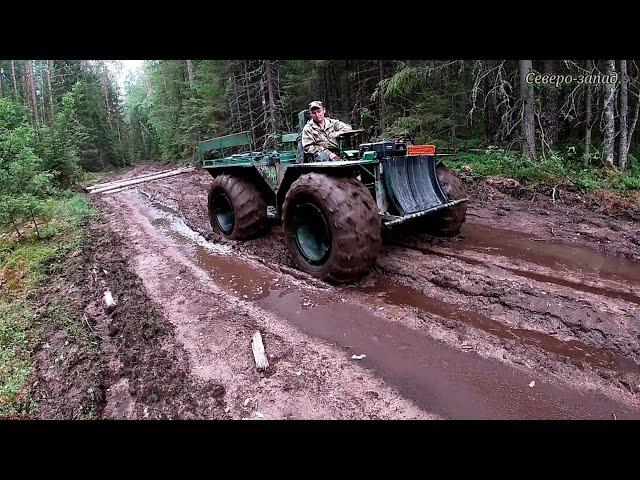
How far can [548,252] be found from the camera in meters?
4.95

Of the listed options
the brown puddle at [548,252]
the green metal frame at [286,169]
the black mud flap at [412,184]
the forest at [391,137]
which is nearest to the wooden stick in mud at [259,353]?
the forest at [391,137]

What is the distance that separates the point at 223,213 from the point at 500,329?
521cm

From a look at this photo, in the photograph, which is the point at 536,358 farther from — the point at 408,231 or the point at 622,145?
the point at 622,145

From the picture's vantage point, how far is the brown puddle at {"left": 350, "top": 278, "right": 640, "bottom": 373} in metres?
2.88

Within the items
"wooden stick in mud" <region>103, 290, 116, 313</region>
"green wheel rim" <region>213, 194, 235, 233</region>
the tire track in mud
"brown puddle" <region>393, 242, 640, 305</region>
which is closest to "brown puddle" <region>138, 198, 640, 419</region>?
the tire track in mud

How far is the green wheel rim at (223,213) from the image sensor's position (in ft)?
22.9

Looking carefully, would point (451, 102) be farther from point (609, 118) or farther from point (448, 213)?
point (448, 213)

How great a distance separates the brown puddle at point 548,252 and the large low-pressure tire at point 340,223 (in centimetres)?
169

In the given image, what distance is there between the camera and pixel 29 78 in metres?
26.1

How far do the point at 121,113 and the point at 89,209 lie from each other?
3195cm

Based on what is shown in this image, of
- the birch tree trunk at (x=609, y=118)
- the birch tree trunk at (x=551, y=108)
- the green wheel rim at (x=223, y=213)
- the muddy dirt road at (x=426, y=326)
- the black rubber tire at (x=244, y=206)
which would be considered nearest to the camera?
the muddy dirt road at (x=426, y=326)

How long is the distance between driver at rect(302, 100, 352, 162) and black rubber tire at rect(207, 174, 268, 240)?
1.54 metres

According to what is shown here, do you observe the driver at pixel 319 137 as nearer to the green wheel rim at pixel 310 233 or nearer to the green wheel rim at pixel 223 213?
the green wheel rim at pixel 310 233
